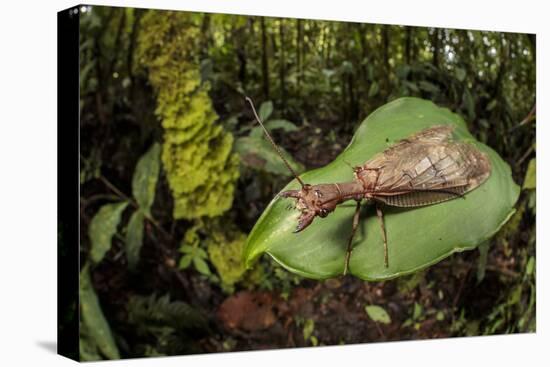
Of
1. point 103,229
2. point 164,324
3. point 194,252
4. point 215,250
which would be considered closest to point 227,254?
point 215,250

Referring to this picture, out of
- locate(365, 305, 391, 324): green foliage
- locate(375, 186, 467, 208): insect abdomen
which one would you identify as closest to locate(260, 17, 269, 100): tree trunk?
locate(365, 305, 391, 324): green foliage

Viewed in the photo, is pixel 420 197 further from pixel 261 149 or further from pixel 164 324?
pixel 164 324

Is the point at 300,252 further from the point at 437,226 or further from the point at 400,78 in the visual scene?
the point at 400,78

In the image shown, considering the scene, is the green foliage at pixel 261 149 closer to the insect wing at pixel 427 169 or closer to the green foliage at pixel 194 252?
the green foliage at pixel 194 252

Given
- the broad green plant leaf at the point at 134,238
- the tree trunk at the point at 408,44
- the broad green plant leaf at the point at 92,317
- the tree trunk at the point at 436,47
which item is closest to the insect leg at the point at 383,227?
the broad green plant leaf at the point at 134,238

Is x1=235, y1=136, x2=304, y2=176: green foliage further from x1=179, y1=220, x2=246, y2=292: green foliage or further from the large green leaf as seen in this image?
the large green leaf

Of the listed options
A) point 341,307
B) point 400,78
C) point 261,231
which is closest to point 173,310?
point 341,307
